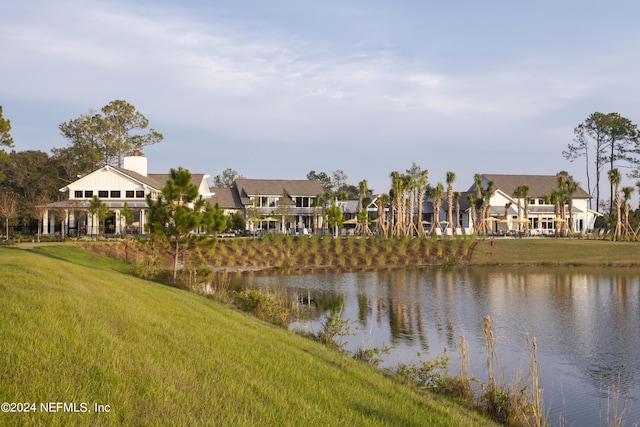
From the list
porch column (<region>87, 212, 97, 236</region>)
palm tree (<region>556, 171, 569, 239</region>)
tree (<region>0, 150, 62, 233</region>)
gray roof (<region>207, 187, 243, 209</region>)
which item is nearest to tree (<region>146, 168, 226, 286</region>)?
porch column (<region>87, 212, 97, 236</region>)

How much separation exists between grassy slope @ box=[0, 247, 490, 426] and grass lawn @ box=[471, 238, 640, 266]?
3678 centimetres

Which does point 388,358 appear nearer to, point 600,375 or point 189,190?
point 600,375

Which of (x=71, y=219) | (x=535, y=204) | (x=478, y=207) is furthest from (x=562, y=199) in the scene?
(x=71, y=219)

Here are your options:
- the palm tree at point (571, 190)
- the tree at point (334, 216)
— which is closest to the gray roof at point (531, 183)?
the palm tree at point (571, 190)

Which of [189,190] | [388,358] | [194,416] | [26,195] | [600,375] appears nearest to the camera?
[194,416]

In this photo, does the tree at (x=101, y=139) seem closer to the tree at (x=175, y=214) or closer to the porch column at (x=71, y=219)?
the porch column at (x=71, y=219)

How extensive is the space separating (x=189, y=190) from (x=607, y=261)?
35.8 metres

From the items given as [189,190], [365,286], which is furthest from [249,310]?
[365,286]

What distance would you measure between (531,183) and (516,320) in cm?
5527

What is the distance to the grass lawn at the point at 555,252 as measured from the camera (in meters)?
44.9

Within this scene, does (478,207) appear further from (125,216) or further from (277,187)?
(125,216)

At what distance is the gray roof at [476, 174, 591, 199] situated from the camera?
231ft

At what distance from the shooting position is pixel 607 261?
1775 inches

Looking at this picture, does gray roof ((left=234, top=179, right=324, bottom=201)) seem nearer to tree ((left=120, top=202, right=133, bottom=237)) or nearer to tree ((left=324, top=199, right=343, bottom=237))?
tree ((left=324, top=199, right=343, bottom=237))
